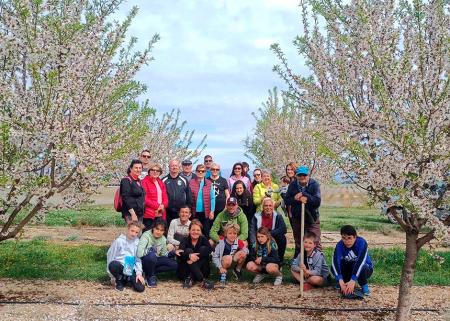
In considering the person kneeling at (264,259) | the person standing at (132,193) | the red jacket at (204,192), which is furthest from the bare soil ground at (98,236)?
the person kneeling at (264,259)

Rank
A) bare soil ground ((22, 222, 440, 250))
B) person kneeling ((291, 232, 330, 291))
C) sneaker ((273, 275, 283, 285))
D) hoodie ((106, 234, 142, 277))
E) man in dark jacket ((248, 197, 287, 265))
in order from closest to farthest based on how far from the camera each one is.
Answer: hoodie ((106, 234, 142, 277))
person kneeling ((291, 232, 330, 291))
sneaker ((273, 275, 283, 285))
man in dark jacket ((248, 197, 287, 265))
bare soil ground ((22, 222, 440, 250))

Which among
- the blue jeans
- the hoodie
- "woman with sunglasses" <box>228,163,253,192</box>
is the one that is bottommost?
the blue jeans

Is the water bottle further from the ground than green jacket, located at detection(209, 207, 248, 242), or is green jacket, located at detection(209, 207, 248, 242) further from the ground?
green jacket, located at detection(209, 207, 248, 242)

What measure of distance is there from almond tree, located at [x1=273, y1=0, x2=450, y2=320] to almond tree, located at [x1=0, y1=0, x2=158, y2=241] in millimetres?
2853

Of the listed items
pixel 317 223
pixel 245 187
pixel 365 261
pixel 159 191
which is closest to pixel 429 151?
pixel 365 261

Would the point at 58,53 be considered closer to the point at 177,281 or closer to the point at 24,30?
the point at 24,30

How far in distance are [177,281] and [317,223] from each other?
2736 mm

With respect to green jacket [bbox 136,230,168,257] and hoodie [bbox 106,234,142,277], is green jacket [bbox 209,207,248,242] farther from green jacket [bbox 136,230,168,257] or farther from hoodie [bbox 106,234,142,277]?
hoodie [bbox 106,234,142,277]

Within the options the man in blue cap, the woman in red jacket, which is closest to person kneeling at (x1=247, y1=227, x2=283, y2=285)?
the man in blue cap

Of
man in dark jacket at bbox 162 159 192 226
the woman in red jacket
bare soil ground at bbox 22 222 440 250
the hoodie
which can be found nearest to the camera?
the hoodie

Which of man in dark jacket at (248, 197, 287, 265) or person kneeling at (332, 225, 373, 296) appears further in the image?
man in dark jacket at (248, 197, 287, 265)

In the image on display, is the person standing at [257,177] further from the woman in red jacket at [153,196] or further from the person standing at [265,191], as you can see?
the woman in red jacket at [153,196]

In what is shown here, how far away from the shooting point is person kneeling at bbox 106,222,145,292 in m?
7.67

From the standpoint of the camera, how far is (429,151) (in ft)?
16.4
